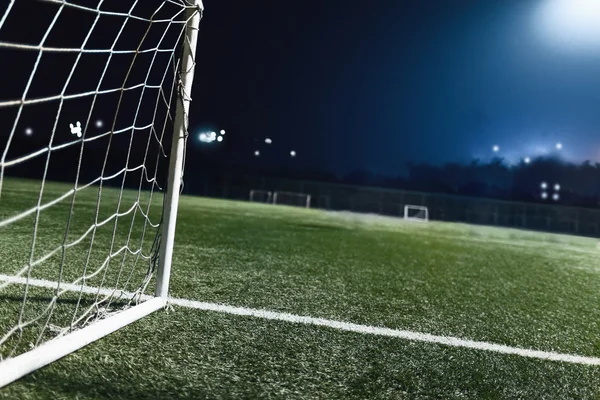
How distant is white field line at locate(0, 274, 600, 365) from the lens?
2057mm

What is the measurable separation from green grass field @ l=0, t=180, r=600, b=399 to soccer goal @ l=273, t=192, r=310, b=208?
65.1ft

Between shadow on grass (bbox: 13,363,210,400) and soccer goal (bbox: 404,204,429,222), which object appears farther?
soccer goal (bbox: 404,204,429,222)

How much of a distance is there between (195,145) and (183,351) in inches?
1408

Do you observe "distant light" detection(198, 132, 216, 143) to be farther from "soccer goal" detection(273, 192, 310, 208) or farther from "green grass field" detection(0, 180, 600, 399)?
"green grass field" detection(0, 180, 600, 399)

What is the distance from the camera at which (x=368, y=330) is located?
2.23 metres

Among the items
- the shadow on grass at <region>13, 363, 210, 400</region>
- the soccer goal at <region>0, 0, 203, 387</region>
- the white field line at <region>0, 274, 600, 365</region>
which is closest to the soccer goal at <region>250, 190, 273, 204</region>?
the soccer goal at <region>0, 0, 203, 387</region>

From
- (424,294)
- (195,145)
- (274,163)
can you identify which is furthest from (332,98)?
(424,294)

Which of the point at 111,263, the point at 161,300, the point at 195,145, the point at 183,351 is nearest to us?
the point at 183,351

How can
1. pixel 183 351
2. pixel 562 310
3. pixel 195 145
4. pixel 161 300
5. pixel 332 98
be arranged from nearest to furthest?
pixel 183 351 → pixel 161 300 → pixel 562 310 → pixel 195 145 → pixel 332 98

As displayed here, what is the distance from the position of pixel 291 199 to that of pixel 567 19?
14388mm

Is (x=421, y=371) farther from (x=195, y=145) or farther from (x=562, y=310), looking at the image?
(x=195, y=145)

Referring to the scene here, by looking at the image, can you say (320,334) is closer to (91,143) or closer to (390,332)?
(390,332)

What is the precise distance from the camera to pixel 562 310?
121 inches

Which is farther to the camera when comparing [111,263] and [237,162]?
[237,162]
